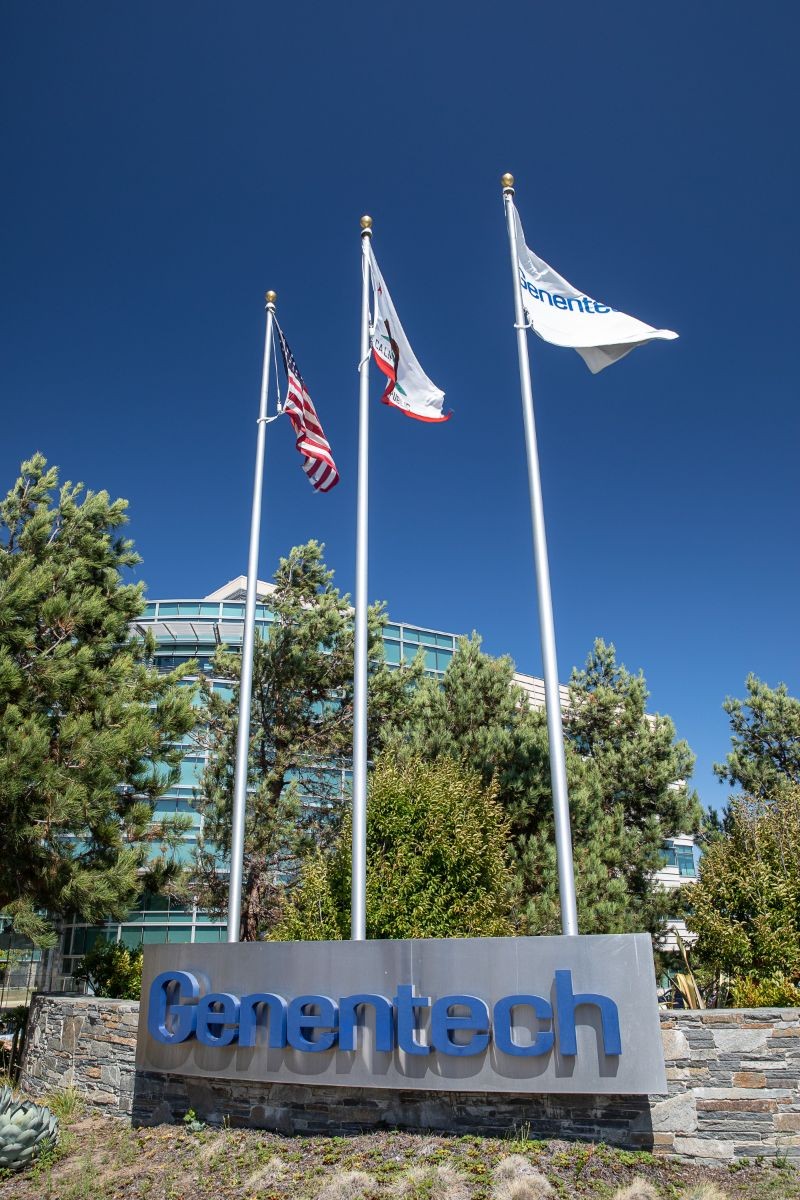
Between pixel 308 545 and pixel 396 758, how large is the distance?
6991 mm

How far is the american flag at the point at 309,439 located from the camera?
41.4 feet

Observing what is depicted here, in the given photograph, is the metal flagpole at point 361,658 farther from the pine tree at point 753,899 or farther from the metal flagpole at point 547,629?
the pine tree at point 753,899

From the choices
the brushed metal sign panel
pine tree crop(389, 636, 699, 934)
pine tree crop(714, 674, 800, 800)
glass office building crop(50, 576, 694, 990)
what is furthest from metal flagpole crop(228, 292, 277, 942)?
pine tree crop(714, 674, 800, 800)

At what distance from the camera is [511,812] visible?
53.4 ft

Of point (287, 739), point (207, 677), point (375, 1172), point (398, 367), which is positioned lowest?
point (375, 1172)

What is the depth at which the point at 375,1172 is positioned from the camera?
7406mm

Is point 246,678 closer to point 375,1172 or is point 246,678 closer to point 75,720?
point 75,720

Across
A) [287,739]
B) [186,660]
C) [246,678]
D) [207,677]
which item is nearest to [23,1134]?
[246,678]

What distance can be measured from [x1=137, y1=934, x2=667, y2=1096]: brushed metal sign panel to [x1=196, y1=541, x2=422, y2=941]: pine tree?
27.9 ft

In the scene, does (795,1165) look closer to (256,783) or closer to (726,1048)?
(726,1048)

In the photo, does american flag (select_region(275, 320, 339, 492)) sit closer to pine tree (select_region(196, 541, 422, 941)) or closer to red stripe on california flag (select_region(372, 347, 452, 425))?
red stripe on california flag (select_region(372, 347, 452, 425))

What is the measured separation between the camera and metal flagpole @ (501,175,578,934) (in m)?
8.43

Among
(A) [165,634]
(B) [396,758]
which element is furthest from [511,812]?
(A) [165,634]

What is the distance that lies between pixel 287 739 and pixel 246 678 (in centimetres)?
689
